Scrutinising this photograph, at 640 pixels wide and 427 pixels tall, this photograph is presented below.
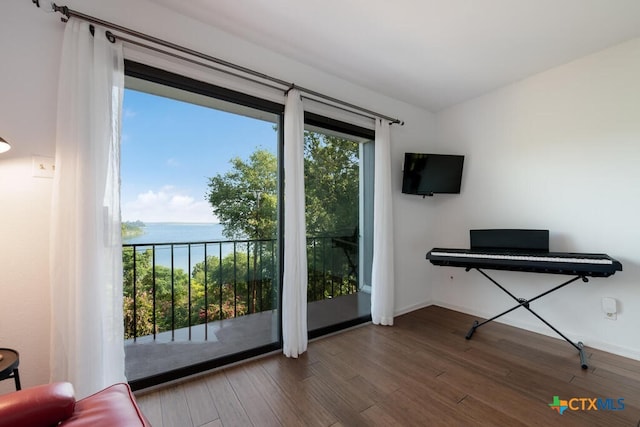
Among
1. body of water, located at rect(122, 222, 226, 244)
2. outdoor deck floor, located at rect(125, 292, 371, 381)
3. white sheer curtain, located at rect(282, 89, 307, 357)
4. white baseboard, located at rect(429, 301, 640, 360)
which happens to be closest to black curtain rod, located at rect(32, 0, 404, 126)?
white sheer curtain, located at rect(282, 89, 307, 357)

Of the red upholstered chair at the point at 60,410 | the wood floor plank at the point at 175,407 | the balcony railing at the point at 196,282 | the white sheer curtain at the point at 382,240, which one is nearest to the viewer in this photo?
the red upholstered chair at the point at 60,410

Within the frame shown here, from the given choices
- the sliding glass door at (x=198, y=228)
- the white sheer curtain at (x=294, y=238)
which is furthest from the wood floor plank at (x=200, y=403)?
the white sheer curtain at (x=294, y=238)

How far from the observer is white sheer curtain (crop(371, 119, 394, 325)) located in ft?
→ 9.66

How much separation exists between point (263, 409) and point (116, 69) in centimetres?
233

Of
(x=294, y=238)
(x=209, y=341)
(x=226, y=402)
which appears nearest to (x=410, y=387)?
(x=226, y=402)

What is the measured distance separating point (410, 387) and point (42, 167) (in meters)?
2.73

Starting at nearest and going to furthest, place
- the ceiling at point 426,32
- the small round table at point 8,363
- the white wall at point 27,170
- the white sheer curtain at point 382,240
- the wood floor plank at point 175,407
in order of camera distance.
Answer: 1. the small round table at point 8,363
2. the white wall at point 27,170
3. the wood floor plank at point 175,407
4. the ceiling at point 426,32
5. the white sheer curtain at point 382,240

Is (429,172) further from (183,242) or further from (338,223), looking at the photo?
(183,242)

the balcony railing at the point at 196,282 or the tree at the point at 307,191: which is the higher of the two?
the tree at the point at 307,191

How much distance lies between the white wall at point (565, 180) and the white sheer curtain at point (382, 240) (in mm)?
1105

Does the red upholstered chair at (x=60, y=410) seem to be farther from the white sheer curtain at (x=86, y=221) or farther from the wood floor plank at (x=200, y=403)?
the wood floor plank at (x=200, y=403)

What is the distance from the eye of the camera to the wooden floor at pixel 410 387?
5.15ft

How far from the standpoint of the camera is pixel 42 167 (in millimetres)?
1517

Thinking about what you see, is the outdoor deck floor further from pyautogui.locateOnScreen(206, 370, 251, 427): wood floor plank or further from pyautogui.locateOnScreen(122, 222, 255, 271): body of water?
pyautogui.locateOnScreen(122, 222, 255, 271): body of water
